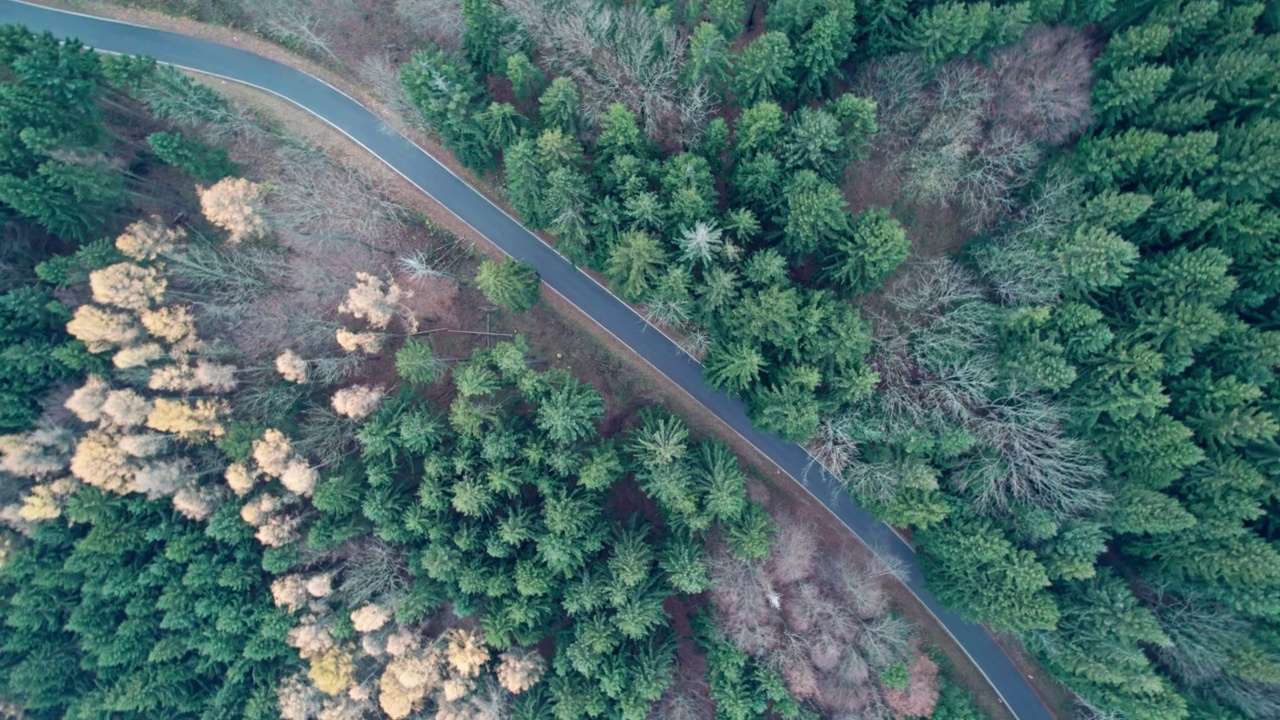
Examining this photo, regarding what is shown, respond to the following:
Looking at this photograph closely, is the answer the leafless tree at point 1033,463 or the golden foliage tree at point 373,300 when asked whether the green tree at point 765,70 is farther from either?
the golden foliage tree at point 373,300

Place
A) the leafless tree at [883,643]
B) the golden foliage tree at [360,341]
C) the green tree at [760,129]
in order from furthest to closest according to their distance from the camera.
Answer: the golden foliage tree at [360,341], the leafless tree at [883,643], the green tree at [760,129]

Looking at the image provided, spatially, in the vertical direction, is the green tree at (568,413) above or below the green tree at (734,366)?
below

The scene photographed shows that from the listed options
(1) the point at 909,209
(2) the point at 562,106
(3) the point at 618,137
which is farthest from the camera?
(1) the point at 909,209

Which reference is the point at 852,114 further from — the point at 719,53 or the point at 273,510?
the point at 273,510

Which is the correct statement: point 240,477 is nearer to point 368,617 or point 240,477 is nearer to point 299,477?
point 299,477

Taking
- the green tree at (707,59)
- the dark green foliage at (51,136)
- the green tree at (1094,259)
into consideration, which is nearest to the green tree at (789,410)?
the green tree at (1094,259)

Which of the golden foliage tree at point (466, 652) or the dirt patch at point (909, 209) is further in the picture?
the dirt patch at point (909, 209)

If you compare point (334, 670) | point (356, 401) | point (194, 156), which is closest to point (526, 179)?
point (356, 401)

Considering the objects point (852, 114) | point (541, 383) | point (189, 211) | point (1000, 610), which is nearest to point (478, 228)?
point (541, 383)
